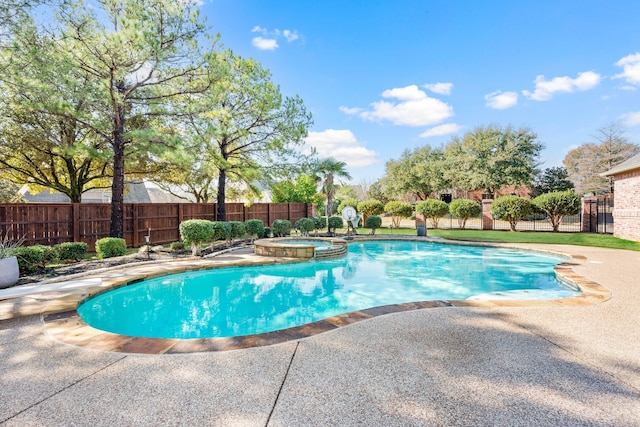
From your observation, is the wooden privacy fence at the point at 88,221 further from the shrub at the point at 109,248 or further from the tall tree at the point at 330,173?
the tall tree at the point at 330,173

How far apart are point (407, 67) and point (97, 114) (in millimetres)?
14893

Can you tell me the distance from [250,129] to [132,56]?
19.0 ft

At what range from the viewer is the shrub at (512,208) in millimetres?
16203

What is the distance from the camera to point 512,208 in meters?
16.2

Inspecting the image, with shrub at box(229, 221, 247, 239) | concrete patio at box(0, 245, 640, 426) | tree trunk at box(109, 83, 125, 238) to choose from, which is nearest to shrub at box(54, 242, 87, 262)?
tree trunk at box(109, 83, 125, 238)

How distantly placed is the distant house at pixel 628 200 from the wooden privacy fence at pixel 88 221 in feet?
59.4

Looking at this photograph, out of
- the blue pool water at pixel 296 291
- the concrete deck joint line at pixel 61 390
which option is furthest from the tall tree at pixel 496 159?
the concrete deck joint line at pixel 61 390

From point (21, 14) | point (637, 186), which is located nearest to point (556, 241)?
point (637, 186)

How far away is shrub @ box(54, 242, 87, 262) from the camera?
7.91 meters

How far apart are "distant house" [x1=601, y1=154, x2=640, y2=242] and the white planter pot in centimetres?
1890

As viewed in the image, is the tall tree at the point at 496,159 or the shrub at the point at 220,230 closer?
the shrub at the point at 220,230

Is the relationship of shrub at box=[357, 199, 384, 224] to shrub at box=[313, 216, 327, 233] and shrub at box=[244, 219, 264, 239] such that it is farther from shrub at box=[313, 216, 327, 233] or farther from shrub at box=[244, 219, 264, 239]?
shrub at box=[244, 219, 264, 239]

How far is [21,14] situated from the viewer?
23.4ft

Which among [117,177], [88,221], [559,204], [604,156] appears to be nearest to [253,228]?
[117,177]
